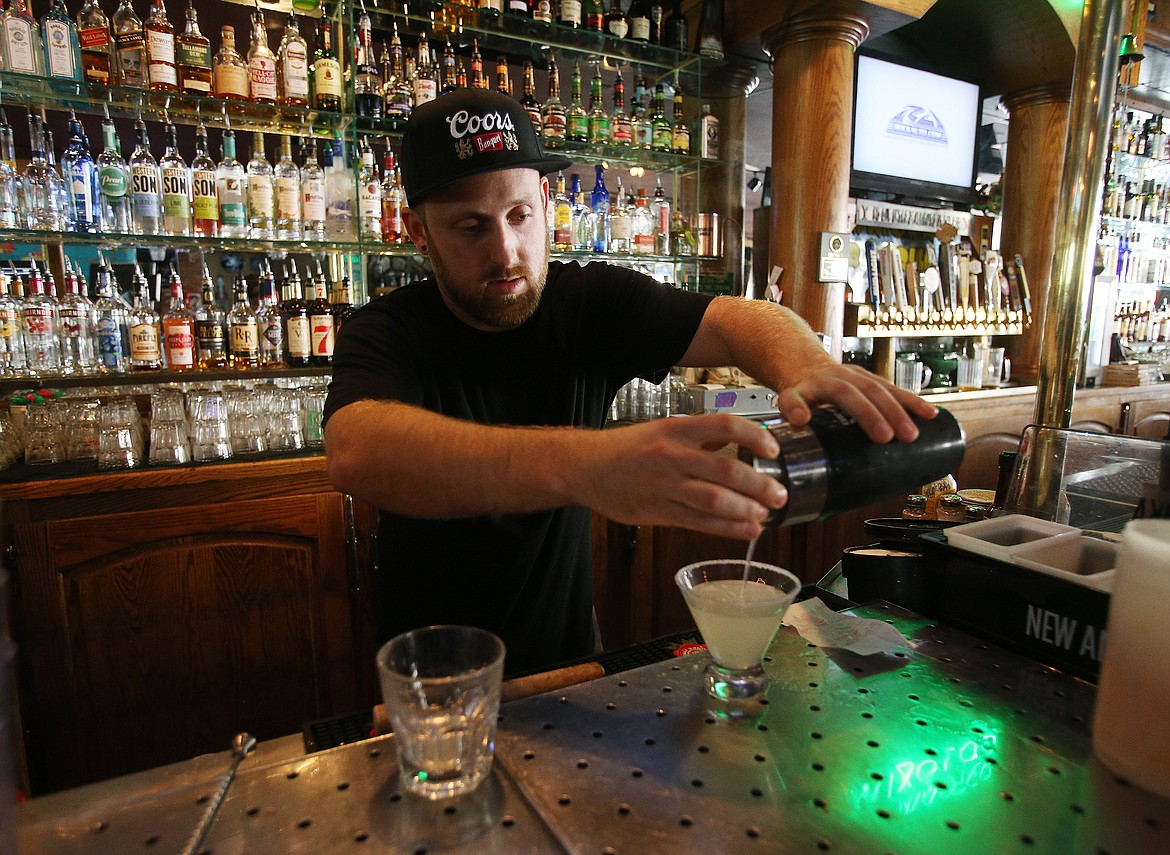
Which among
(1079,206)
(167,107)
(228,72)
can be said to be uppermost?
(228,72)

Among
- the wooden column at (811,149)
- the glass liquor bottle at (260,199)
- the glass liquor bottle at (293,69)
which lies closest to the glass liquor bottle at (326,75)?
the glass liquor bottle at (293,69)

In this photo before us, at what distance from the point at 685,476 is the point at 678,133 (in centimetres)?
292

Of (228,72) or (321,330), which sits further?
(321,330)

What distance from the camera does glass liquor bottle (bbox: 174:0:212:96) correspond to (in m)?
2.32

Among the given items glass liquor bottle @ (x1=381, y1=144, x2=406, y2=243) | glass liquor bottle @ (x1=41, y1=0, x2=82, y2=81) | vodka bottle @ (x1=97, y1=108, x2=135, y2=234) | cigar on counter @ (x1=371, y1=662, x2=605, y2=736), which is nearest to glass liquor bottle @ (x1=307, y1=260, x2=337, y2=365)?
glass liquor bottle @ (x1=381, y1=144, x2=406, y2=243)

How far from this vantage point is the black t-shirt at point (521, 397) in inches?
58.3

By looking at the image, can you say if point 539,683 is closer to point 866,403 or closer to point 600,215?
point 866,403

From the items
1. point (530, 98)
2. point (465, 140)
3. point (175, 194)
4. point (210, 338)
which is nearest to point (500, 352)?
point (465, 140)

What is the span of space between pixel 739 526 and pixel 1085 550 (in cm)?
59

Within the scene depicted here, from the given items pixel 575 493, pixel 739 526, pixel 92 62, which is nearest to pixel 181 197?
pixel 92 62

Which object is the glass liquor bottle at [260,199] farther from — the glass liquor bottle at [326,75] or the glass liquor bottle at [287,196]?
the glass liquor bottle at [326,75]

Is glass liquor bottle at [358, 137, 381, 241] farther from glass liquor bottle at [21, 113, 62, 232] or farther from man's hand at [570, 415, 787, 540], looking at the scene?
man's hand at [570, 415, 787, 540]

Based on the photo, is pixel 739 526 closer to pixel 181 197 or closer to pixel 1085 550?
pixel 1085 550

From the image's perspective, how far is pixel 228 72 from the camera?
2.39 metres
